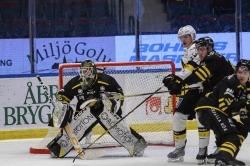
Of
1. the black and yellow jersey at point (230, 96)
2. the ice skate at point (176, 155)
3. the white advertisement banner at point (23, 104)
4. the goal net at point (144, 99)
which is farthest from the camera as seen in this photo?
the white advertisement banner at point (23, 104)

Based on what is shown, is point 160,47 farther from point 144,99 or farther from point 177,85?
point 177,85

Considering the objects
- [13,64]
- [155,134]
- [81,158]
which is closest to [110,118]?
[81,158]

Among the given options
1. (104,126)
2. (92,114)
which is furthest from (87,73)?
(104,126)

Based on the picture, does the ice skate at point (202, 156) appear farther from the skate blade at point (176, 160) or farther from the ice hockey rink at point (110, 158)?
the skate blade at point (176, 160)

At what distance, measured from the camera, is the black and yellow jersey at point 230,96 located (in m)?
5.25

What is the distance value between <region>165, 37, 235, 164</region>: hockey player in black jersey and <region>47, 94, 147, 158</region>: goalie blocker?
31.1 inches

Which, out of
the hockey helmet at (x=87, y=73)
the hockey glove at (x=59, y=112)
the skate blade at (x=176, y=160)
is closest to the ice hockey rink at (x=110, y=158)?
the skate blade at (x=176, y=160)

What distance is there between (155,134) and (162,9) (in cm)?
258

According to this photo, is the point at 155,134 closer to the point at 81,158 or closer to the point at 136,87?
the point at 136,87

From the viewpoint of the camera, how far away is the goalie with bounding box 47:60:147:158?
6.47 metres

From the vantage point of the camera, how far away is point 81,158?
20.8ft

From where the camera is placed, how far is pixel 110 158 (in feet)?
21.1

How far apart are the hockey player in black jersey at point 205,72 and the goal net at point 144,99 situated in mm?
1536

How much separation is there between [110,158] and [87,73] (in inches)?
28.4
